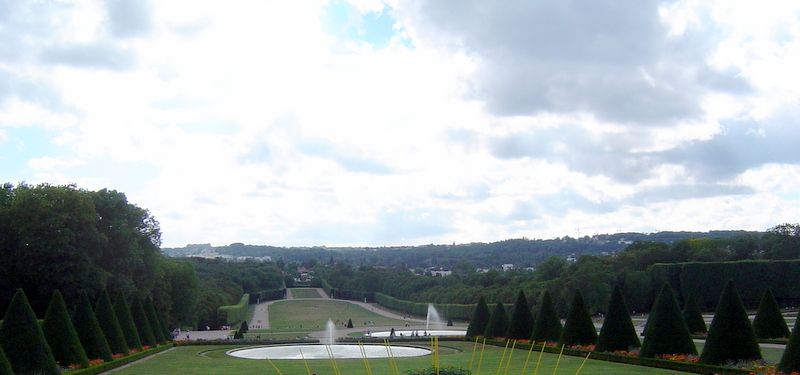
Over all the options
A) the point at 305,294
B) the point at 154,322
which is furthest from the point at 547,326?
the point at 305,294

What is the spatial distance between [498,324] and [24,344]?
27.1 m

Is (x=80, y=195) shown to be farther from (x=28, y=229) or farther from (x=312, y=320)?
(x=312, y=320)

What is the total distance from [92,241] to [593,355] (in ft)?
111

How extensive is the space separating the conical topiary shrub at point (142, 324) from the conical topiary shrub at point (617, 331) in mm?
26059

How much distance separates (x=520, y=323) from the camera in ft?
127

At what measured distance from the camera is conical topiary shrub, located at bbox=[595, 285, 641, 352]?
29.6 metres

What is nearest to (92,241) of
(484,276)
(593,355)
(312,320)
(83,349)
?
(83,349)

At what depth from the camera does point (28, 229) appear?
43875mm

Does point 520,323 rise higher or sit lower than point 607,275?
lower

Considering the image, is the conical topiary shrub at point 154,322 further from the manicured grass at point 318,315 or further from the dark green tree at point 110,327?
the manicured grass at point 318,315

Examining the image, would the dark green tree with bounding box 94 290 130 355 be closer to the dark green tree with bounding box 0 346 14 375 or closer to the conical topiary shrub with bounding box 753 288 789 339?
the dark green tree with bounding box 0 346 14 375

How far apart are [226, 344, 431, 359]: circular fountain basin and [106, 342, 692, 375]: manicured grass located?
6.09 ft

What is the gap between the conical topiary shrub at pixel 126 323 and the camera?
3619 cm

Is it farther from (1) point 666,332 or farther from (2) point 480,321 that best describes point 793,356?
(2) point 480,321
